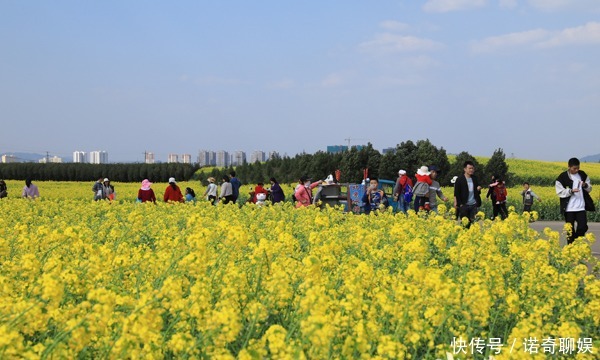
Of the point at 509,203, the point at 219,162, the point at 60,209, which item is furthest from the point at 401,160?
the point at 219,162

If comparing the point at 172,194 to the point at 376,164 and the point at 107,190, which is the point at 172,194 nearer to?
the point at 107,190

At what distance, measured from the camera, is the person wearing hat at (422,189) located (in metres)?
15.1

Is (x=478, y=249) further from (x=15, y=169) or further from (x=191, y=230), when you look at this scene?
(x=15, y=169)

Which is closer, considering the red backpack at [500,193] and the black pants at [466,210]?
the black pants at [466,210]

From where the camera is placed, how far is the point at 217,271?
17.2 feet

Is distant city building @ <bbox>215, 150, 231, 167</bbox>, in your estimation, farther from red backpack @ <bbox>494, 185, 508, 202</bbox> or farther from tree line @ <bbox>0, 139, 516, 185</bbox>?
red backpack @ <bbox>494, 185, 508, 202</bbox>

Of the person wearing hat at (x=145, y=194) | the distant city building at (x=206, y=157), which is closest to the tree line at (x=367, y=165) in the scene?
the person wearing hat at (x=145, y=194)

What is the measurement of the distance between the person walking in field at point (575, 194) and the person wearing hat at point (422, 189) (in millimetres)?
3412

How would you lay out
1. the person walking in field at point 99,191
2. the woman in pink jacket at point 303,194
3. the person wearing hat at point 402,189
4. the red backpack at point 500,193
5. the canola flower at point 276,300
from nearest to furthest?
the canola flower at point 276,300 < the person wearing hat at point 402,189 < the woman in pink jacket at point 303,194 < the red backpack at point 500,193 < the person walking in field at point 99,191

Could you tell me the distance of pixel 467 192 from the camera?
13195mm

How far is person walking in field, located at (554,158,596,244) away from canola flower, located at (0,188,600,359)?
428 centimetres

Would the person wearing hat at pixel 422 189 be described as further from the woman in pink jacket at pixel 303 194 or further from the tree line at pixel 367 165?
the tree line at pixel 367 165

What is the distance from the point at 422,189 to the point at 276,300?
11.0 meters


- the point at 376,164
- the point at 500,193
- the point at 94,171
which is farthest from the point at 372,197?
the point at 94,171
